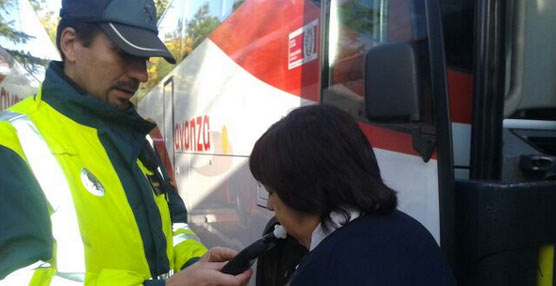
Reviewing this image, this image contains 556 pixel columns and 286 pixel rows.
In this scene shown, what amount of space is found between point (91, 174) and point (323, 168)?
62 cm

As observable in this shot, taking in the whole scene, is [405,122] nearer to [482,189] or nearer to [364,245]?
[482,189]

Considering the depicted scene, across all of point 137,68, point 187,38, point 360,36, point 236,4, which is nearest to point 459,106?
point 360,36

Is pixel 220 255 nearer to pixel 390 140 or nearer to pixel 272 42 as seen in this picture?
pixel 390 140

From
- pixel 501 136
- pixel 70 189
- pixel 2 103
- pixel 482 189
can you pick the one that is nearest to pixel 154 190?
pixel 70 189

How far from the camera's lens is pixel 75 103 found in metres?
1.53

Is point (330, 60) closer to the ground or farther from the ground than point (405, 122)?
farther from the ground

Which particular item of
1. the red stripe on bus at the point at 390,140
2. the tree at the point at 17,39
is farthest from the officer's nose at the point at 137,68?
the tree at the point at 17,39

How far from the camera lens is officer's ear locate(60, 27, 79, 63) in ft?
5.34

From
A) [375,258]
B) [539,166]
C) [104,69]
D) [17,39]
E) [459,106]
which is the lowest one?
[375,258]

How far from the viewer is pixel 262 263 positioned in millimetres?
1842

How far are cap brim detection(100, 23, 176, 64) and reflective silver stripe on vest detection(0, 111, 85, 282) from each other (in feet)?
1.22

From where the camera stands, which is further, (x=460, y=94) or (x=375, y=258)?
(x=460, y=94)

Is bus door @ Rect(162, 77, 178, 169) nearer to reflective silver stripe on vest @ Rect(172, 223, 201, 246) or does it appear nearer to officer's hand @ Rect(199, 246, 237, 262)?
reflective silver stripe on vest @ Rect(172, 223, 201, 246)

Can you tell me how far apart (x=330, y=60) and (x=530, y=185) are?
110cm
